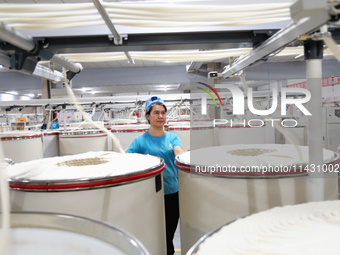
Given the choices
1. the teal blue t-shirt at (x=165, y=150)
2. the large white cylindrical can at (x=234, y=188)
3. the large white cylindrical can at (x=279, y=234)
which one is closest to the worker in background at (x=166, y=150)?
the teal blue t-shirt at (x=165, y=150)

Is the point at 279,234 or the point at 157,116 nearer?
the point at 279,234

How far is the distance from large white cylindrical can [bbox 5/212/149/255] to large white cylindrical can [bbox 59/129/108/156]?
2.80 meters

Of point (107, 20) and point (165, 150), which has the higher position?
point (107, 20)

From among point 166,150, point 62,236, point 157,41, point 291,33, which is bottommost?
point 62,236

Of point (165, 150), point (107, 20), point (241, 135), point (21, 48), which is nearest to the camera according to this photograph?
point (107, 20)

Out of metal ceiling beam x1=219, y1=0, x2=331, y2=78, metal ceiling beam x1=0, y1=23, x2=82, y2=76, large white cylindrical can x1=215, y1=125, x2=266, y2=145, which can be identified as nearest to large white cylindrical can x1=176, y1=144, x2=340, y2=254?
metal ceiling beam x1=219, y1=0, x2=331, y2=78

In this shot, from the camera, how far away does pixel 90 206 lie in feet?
3.17

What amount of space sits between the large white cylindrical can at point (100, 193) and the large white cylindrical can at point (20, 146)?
2040 mm

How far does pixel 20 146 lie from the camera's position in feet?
9.59

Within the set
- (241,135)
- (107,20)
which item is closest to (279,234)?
(107,20)

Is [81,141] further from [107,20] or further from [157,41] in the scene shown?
[107,20]

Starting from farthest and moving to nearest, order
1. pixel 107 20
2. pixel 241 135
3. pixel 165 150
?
pixel 241 135
pixel 165 150
pixel 107 20

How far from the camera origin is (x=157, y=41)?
115 cm

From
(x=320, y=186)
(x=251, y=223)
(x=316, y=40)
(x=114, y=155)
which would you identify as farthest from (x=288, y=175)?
(x=114, y=155)
